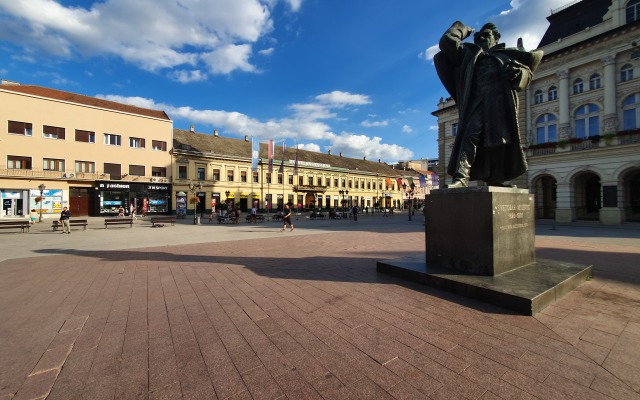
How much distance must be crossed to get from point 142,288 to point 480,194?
5.78 metres

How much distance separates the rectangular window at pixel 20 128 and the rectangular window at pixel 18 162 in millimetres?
2448

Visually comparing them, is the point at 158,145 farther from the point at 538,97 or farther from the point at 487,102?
the point at 538,97

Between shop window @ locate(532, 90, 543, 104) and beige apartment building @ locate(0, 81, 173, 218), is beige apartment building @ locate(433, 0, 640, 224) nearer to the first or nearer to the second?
shop window @ locate(532, 90, 543, 104)

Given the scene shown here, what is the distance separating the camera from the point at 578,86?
77.3 feet

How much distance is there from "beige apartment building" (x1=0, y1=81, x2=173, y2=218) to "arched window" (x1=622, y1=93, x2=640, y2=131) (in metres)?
44.8

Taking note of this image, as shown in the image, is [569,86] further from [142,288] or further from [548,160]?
[142,288]

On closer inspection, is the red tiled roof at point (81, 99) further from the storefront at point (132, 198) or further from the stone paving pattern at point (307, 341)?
the stone paving pattern at point (307, 341)

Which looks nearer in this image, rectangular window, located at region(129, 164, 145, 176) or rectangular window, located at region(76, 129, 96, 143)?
rectangular window, located at region(76, 129, 96, 143)

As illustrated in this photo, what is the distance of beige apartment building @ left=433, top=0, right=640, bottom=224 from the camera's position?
→ 20.5 metres

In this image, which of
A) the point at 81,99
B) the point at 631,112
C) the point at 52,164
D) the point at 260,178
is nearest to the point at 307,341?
the point at 631,112

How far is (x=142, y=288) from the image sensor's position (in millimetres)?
4930

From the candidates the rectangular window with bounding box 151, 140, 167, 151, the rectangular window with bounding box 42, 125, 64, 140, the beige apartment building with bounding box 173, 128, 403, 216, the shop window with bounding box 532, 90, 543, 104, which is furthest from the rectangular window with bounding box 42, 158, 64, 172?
the shop window with bounding box 532, 90, 543, 104

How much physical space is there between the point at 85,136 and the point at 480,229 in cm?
4013

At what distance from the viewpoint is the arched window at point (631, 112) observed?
20516 mm
